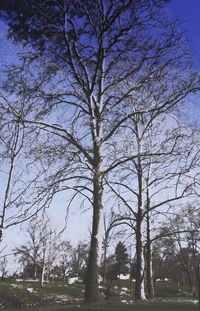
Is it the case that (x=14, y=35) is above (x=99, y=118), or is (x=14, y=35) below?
above

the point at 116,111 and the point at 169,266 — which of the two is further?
the point at 169,266

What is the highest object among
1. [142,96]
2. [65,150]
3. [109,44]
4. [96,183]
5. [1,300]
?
[109,44]

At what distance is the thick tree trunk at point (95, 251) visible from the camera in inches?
483

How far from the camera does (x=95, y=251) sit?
12.7 metres

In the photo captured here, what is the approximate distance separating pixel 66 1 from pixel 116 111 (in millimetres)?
4264

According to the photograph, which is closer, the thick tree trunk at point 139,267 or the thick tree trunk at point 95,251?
the thick tree trunk at point 95,251

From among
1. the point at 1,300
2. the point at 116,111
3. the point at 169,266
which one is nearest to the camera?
the point at 116,111

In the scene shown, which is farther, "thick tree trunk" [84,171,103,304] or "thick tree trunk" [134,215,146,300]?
"thick tree trunk" [134,215,146,300]

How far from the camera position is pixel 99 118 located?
13797mm

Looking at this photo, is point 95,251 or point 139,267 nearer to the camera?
point 95,251

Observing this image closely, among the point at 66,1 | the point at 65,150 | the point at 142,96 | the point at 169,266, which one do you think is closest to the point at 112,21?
the point at 66,1

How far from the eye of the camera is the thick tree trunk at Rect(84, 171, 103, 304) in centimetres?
1226

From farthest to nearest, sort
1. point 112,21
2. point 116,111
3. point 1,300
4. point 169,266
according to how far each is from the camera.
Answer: point 169,266 < point 1,300 < point 116,111 < point 112,21

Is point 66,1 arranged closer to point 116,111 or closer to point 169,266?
point 116,111
